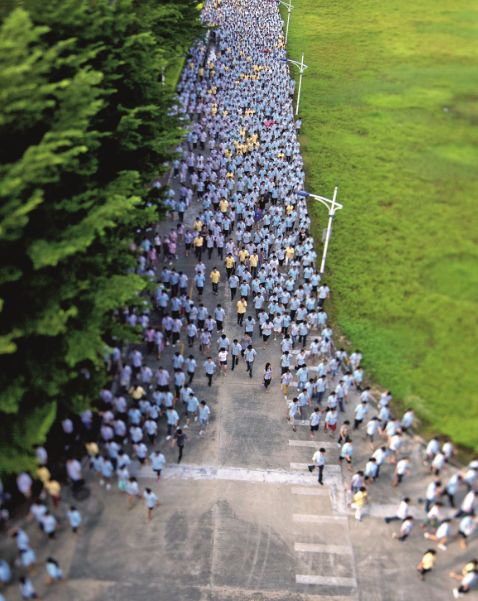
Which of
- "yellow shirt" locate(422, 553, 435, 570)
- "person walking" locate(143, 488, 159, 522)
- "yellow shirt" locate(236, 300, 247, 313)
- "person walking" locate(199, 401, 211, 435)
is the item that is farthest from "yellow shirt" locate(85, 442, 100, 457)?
"yellow shirt" locate(422, 553, 435, 570)

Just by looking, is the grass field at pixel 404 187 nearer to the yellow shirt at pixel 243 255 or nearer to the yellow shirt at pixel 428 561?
the yellow shirt at pixel 243 255

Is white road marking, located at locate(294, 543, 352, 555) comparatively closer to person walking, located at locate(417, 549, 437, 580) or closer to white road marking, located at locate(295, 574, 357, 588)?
white road marking, located at locate(295, 574, 357, 588)

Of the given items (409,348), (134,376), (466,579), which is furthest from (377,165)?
(466,579)

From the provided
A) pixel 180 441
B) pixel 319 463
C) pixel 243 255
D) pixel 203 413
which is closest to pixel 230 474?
pixel 180 441

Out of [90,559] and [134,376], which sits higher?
[134,376]

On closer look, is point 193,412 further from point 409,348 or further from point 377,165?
point 377,165

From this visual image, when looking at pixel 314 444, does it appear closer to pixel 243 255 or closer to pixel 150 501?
pixel 150 501
